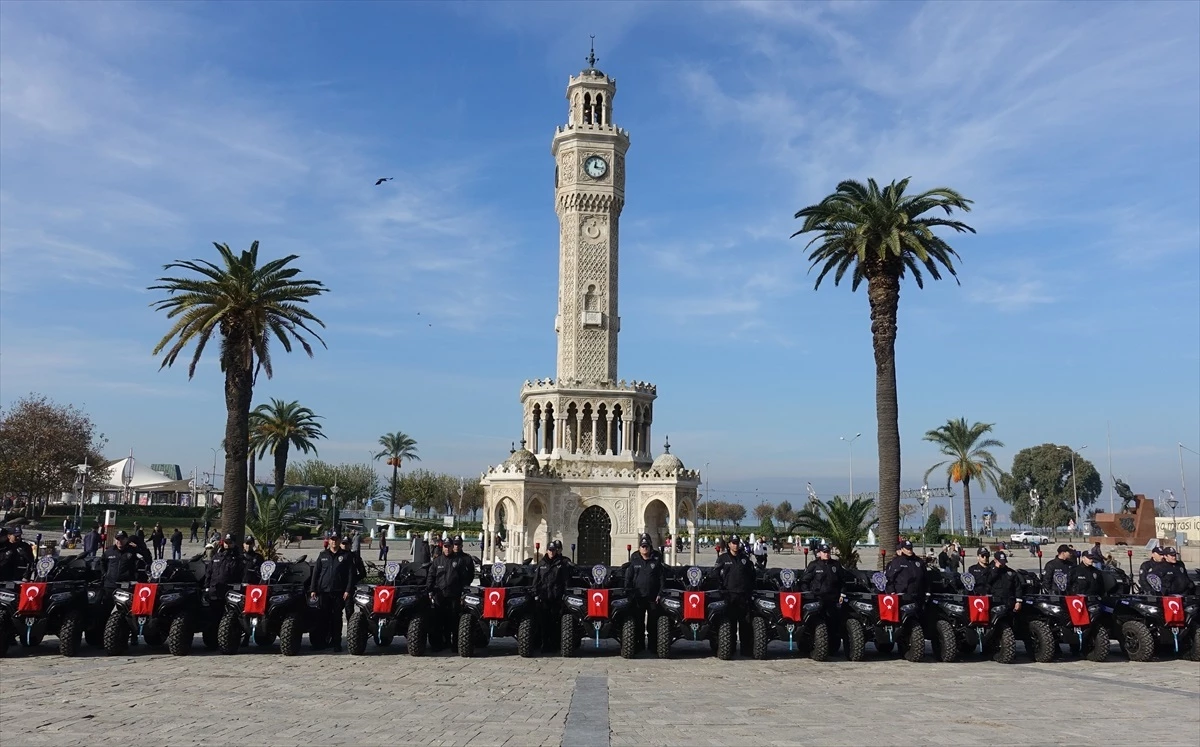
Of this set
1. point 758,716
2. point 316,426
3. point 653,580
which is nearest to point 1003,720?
point 758,716

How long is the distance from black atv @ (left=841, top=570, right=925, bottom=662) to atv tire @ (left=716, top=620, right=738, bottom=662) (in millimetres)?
1796

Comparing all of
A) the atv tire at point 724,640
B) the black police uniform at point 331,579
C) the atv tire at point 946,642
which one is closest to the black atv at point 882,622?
the atv tire at point 946,642

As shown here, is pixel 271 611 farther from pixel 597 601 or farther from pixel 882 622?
Answer: pixel 882 622

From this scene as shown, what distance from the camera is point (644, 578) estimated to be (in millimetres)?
14516

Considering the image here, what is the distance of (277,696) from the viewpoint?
10.8 metres

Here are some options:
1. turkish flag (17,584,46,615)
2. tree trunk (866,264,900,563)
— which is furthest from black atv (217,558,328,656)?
tree trunk (866,264,900,563)

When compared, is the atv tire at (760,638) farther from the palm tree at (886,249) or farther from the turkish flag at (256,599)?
the palm tree at (886,249)

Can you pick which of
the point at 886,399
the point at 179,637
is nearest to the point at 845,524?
the point at 886,399

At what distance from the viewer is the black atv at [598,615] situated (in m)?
14.3

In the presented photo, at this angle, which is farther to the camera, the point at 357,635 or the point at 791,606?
the point at 791,606

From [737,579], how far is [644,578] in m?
1.41

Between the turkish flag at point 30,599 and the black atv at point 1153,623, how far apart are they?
53.1 ft

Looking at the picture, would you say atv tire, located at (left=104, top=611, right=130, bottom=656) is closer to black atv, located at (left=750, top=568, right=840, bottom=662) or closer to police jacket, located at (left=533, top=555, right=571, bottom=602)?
police jacket, located at (left=533, top=555, right=571, bottom=602)

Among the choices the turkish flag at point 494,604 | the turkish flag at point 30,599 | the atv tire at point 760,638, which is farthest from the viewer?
the atv tire at point 760,638
